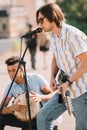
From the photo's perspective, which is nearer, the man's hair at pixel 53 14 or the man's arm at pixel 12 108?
the man's hair at pixel 53 14

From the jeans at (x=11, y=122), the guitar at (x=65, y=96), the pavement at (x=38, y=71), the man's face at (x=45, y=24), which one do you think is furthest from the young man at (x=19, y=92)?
the man's face at (x=45, y=24)

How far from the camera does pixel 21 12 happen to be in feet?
188

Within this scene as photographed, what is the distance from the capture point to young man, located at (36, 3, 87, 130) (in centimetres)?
451

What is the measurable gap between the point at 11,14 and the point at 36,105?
5103 centimetres

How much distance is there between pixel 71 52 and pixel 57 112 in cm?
64

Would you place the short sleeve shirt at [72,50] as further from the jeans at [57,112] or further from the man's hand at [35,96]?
the man's hand at [35,96]

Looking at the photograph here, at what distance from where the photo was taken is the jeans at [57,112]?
4.64m

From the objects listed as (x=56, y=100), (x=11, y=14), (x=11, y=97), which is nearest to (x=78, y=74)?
(x=56, y=100)

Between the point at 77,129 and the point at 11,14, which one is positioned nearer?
the point at 77,129

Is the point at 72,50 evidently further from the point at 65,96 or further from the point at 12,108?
the point at 12,108

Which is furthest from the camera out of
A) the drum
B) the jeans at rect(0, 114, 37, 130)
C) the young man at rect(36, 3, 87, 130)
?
the jeans at rect(0, 114, 37, 130)

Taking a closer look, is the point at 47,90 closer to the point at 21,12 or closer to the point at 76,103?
the point at 76,103

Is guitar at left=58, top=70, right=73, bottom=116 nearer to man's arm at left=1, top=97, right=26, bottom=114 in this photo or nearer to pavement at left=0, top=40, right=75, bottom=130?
man's arm at left=1, top=97, right=26, bottom=114

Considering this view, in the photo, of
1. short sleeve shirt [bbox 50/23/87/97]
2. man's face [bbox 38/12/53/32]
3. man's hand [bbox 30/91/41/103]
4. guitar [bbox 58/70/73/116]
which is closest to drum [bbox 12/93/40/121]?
man's hand [bbox 30/91/41/103]
